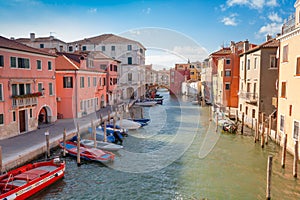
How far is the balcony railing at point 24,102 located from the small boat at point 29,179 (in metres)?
5.72

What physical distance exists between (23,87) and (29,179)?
28.8ft

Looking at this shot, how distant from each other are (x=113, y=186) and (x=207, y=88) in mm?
39172

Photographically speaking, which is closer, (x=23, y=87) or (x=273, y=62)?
(x=23, y=87)

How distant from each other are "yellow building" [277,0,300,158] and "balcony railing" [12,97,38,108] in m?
17.1

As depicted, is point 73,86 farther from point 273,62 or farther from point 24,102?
point 273,62

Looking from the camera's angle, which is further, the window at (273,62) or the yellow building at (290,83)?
the window at (273,62)

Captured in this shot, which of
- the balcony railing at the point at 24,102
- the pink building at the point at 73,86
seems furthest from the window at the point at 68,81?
the balcony railing at the point at 24,102

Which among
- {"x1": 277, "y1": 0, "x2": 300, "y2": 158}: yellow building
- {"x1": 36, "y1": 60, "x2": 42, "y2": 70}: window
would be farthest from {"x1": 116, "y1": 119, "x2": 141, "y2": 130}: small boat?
{"x1": 277, "y1": 0, "x2": 300, "y2": 158}: yellow building

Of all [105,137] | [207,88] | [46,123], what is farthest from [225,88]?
[46,123]

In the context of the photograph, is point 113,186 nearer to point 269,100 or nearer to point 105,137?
point 105,137

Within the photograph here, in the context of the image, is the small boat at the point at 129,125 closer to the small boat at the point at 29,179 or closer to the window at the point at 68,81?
the window at the point at 68,81

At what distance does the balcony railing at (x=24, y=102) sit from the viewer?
53.2 ft

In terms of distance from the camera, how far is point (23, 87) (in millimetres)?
17406

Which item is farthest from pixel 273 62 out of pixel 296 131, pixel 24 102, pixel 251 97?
pixel 24 102
